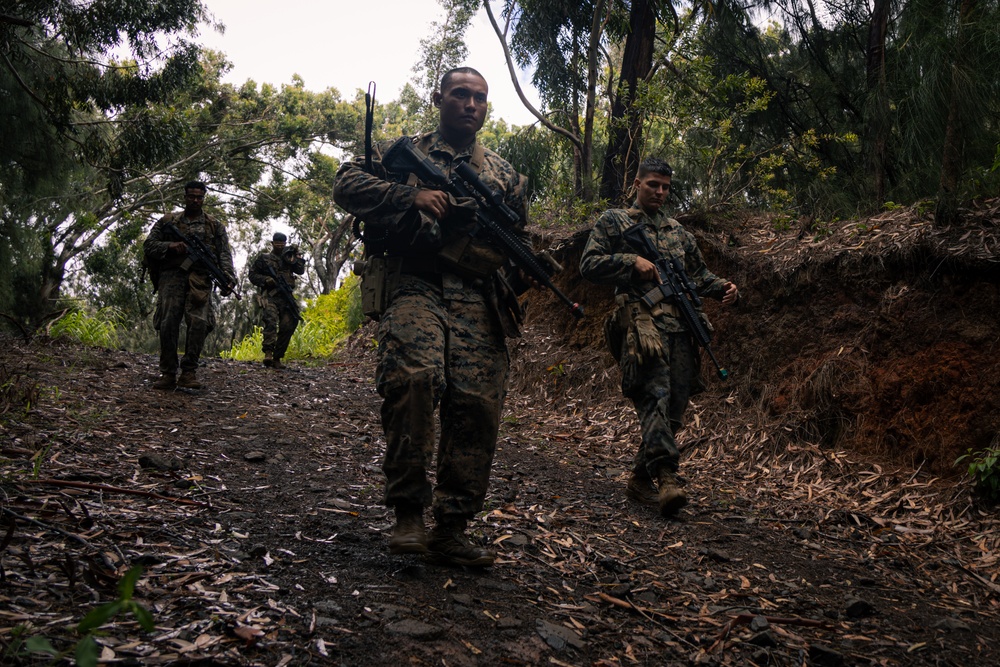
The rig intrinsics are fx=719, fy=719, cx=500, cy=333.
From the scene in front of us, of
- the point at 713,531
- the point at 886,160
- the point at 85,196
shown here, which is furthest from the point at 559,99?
the point at 85,196

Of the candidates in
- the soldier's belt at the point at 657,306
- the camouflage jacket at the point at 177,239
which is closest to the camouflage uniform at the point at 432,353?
the soldier's belt at the point at 657,306

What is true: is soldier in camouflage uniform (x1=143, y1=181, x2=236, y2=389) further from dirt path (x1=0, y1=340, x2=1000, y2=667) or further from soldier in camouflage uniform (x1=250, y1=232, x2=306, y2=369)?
soldier in camouflage uniform (x1=250, y1=232, x2=306, y2=369)

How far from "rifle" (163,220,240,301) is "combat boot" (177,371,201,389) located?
0.96 m

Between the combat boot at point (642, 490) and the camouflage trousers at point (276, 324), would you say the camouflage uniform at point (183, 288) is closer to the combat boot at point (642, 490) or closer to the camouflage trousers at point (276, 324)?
the camouflage trousers at point (276, 324)

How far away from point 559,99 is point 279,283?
517 centimetres

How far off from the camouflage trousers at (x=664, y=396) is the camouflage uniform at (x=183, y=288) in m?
4.55

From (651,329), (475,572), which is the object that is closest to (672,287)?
(651,329)

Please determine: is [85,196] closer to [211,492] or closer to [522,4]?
[522,4]

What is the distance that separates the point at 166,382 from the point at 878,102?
322 inches

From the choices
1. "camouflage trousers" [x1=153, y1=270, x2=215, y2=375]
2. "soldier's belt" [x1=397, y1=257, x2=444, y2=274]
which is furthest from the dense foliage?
"soldier's belt" [x1=397, y1=257, x2=444, y2=274]

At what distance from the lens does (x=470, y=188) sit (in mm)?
3473

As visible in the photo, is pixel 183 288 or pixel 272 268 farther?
pixel 272 268

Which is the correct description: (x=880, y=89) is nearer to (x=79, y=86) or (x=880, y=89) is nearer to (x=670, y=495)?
(x=670, y=495)

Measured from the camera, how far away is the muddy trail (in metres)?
2.40
